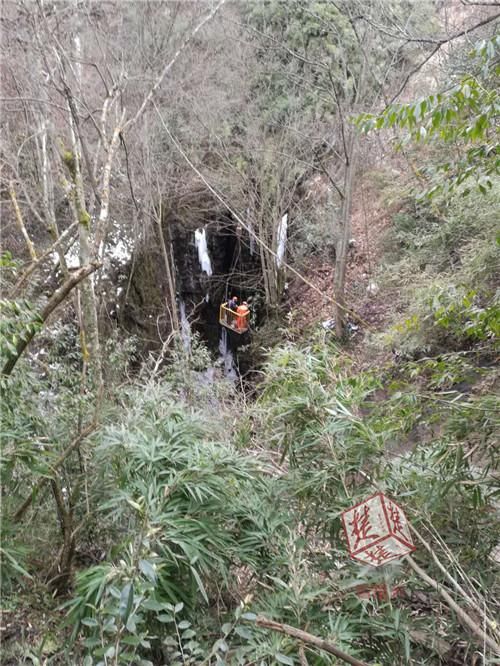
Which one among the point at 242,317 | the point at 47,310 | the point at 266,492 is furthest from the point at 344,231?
the point at 266,492

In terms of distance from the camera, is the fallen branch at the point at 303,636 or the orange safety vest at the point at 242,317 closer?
the fallen branch at the point at 303,636

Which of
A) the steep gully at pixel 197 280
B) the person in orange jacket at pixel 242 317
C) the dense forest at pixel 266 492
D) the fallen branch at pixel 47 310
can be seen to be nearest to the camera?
the dense forest at pixel 266 492

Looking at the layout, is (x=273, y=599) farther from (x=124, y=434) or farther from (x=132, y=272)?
(x=132, y=272)

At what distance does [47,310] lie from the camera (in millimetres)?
2455

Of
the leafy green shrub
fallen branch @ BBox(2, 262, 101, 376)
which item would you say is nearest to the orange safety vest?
fallen branch @ BBox(2, 262, 101, 376)

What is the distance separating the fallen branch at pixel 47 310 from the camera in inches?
84.3

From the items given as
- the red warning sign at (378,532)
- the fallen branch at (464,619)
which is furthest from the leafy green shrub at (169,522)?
the fallen branch at (464,619)

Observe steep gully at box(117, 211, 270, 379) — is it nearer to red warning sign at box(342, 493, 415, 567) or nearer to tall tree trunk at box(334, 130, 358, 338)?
tall tree trunk at box(334, 130, 358, 338)

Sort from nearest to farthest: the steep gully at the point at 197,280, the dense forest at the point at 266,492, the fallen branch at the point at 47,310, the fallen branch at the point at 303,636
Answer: the fallen branch at the point at 303,636 → the dense forest at the point at 266,492 → the fallen branch at the point at 47,310 → the steep gully at the point at 197,280

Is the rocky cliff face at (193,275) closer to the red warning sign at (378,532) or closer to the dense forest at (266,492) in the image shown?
the dense forest at (266,492)

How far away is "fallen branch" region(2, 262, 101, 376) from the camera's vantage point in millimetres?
2141

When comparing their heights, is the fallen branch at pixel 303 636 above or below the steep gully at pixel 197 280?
above

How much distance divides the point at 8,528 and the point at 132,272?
794 centimetres

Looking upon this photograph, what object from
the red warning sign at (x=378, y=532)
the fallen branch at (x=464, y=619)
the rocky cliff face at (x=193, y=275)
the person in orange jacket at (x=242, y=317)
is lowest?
the person in orange jacket at (x=242, y=317)
